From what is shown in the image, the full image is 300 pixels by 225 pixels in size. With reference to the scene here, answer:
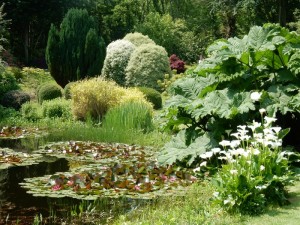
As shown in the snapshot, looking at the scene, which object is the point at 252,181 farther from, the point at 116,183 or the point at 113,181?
the point at 113,181

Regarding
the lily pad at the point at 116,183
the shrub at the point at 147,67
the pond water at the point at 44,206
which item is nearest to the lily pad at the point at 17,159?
the pond water at the point at 44,206

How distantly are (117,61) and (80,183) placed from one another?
1407cm

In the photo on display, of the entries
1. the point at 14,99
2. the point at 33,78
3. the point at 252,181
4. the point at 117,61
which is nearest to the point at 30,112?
the point at 14,99

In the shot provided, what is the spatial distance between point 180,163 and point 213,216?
2.96 m

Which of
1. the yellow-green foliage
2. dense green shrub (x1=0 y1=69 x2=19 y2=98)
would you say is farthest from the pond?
dense green shrub (x1=0 y1=69 x2=19 y2=98)

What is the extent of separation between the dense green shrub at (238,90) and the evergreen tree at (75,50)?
480 inches

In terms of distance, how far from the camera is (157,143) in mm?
11070

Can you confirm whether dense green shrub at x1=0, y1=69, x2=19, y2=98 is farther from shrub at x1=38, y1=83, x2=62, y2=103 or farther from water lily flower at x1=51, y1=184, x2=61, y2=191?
water lily flower at x1=51, y1=184, x2=61, y2=191

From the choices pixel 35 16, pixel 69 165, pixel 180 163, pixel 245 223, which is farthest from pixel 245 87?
pixel 35 16

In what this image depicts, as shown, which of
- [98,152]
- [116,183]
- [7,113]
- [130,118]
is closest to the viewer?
[116,183]

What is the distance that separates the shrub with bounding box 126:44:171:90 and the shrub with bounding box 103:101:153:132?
717 centimetres

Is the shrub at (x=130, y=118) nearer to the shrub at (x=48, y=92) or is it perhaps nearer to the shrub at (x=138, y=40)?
the shrub at (x=48, y=92)

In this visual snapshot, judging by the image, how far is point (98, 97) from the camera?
45.2 feet

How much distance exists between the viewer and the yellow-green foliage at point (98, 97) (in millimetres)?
13812
